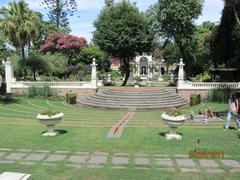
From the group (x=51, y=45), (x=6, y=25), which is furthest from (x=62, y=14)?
(x=6, y=25)

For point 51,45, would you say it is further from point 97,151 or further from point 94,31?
point 97,151

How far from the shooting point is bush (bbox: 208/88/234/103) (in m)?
28.2

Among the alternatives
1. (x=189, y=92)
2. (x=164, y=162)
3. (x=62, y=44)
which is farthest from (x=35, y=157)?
(x=62, y=44)

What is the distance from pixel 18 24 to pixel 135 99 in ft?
42.5

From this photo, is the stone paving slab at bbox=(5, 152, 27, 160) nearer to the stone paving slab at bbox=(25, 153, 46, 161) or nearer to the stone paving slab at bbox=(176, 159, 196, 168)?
the stone paving slab at bbox=(25, 153, 46, 161)

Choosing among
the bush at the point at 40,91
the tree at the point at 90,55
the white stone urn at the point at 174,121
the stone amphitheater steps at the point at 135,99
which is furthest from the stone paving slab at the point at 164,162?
the tree at the point at 90,55

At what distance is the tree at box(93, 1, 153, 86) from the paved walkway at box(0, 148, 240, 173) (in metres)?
23.7

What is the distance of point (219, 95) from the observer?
2833 centimetres

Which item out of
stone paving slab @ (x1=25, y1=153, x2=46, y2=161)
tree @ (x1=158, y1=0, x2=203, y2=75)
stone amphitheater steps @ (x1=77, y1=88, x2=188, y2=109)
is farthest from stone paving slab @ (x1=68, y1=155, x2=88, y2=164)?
tree @ (x1=158, y1=0, x2=203, y2=75)

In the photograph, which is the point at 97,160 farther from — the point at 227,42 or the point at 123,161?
the point at 227,42

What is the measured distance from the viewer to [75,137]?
13438 mm

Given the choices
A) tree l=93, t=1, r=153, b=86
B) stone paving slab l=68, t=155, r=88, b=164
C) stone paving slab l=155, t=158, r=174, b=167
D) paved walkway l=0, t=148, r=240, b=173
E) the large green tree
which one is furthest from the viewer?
the large green tree

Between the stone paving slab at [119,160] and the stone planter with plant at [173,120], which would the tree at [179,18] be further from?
the stone paving slab at [119,160]

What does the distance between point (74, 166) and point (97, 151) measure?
1788mm
